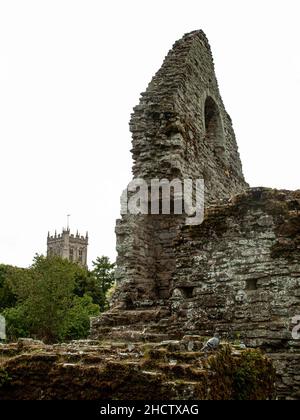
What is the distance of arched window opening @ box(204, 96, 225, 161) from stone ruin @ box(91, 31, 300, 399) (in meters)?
1.95

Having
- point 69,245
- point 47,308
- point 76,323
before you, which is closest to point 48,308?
point 47,308

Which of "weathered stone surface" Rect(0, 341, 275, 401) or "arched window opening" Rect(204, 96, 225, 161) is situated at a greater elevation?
"arched window opening" Rect(204, 96, 225, 161)

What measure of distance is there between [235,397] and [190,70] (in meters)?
9.89

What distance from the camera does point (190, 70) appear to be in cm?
1339

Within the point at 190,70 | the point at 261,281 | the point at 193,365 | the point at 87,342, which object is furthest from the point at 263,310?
the point at 190,70

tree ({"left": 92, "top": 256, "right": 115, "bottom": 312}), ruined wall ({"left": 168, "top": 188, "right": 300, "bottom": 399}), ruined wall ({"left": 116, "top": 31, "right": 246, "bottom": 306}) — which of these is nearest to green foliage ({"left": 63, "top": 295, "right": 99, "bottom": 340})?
tree ({"left": 92, "top": 256, "right": 115, "bottom": 312})

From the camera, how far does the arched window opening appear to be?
15156mm
